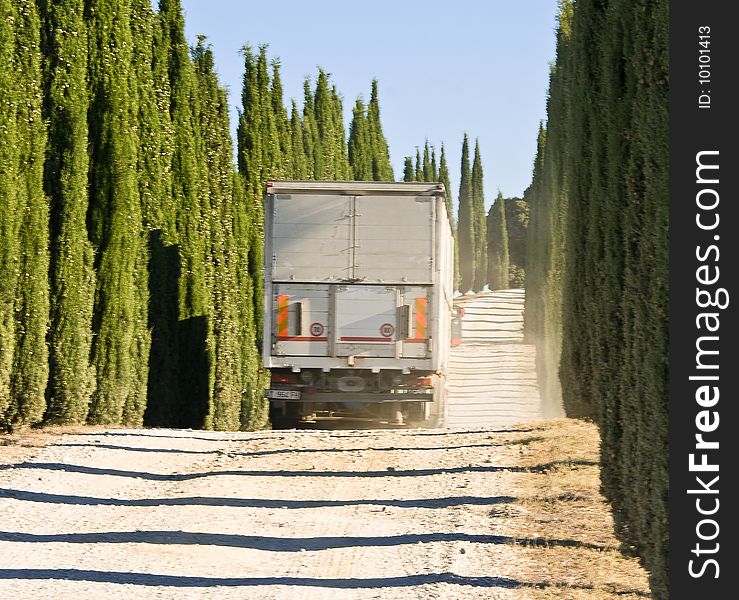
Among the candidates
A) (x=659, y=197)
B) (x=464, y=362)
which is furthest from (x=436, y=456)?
(x=464, y=362)

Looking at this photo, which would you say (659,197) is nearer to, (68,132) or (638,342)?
(638,342)

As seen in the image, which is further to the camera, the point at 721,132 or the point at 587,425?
the point at 587,425

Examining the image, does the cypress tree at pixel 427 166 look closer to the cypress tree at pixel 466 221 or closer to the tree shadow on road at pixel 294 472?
the cypress tree at pixel 466 221

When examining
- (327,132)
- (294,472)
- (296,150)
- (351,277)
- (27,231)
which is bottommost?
(294,472)

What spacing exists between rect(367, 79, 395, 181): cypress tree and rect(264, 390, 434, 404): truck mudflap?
87.2 ft

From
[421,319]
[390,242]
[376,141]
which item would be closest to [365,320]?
[421,319]

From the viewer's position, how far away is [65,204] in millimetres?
14383

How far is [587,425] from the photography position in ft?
45.5

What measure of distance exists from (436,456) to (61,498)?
422 centimetres

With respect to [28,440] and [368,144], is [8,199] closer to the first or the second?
[28,440]

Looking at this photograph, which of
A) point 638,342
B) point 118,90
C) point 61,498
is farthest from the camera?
point 118,90

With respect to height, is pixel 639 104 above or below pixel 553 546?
above

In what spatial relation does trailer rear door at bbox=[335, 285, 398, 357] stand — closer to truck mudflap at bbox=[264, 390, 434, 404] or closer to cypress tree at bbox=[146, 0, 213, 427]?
truck mudflap at bbox=[264, 390, 434, 404]

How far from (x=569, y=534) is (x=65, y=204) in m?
9.24
